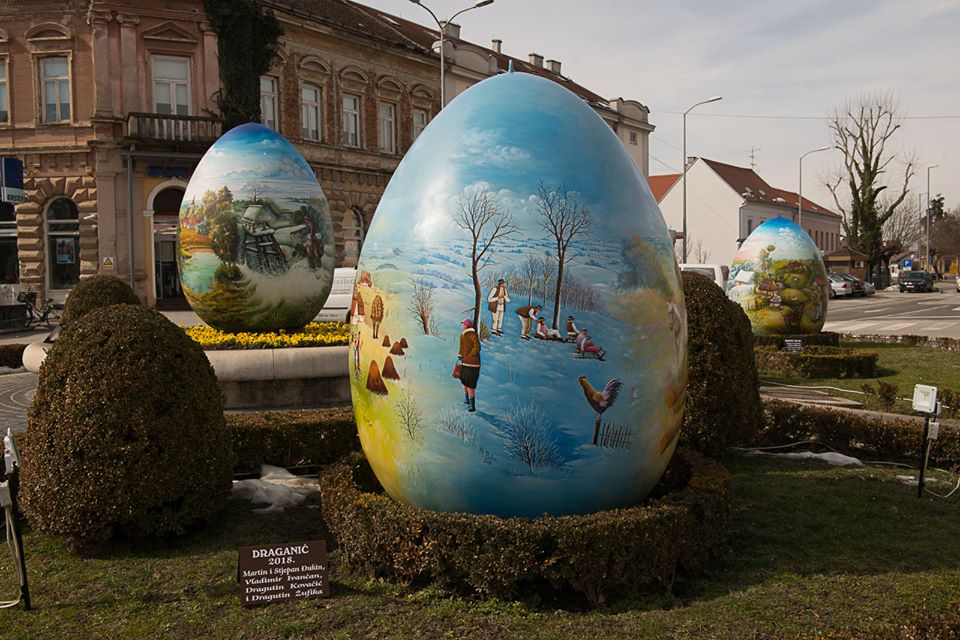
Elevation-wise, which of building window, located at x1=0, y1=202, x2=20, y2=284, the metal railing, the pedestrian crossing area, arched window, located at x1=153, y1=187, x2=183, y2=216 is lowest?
the pedestrian crossing area

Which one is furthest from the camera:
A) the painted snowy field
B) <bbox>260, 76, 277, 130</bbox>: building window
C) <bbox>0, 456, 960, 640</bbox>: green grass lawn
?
<bbox>260, 76, 277, 130</bbox>: building window

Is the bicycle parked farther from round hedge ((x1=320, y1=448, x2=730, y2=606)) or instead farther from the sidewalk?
round hedge ((x1=320, y1=448, x2=730, y2=606))

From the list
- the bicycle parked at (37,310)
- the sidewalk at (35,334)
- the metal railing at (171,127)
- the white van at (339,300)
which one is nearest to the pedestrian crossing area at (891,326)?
the white van at (339,300)

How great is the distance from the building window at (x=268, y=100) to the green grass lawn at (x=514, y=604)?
32691mm

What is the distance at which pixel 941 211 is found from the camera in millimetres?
108625

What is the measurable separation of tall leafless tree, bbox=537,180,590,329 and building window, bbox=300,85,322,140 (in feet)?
116

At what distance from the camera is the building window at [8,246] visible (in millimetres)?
33531

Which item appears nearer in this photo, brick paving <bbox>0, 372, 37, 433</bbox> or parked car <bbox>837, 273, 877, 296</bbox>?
brick paving <bbox>0, 372, 37, 433</bbox>

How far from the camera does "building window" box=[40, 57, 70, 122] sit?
33000 millimetres

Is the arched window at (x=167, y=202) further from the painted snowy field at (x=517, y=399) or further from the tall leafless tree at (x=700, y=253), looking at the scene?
the tall leafless tree at (x=700, y=253)

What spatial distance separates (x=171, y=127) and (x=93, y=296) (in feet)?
64.1

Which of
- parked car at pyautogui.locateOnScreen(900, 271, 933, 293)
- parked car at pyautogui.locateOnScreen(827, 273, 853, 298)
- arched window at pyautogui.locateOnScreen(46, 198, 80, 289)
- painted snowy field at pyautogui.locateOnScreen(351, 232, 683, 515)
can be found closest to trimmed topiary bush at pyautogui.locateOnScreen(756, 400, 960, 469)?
painted snowy field at pyautogui.locateOnScreen(351, 232, 683, 515)

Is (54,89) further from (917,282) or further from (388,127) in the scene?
(917,282)

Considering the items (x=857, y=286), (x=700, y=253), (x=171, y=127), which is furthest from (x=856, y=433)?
(x=700, y=253)
